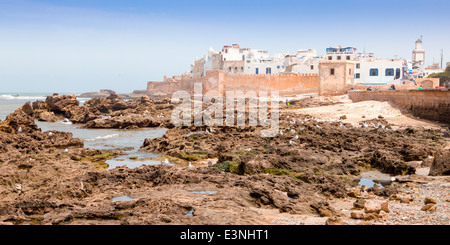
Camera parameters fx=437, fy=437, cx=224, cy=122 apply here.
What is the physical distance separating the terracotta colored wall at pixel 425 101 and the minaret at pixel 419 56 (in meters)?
40.9

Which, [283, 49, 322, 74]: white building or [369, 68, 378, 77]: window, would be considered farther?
[283, 49, 322, 74]: white building

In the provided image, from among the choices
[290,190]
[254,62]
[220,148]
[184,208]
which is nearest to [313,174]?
[290,190]

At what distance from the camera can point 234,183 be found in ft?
26.9

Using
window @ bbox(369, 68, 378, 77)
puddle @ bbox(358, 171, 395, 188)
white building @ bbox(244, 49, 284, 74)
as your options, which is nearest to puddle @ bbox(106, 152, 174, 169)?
puddle @ bbox(358, 171, 395, 188)

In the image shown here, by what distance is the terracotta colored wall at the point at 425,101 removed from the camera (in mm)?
18703

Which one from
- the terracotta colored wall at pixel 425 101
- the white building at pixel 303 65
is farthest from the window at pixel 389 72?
the terracotta colored wall at pixel 425 101

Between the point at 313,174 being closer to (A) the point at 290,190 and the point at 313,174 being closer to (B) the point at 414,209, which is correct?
(A) the point at 290,190

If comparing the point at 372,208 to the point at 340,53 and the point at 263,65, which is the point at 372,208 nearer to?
the point at 340,53

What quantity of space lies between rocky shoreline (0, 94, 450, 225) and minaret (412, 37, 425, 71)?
5230cm

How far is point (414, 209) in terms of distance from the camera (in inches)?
250

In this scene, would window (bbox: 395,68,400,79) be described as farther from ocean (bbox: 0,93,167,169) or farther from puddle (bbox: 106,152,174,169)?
puddle (bbox: 106,152,174,169)

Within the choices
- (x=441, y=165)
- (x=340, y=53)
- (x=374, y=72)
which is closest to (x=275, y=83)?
(x=374, y=72)

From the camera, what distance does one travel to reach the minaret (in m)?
62.3

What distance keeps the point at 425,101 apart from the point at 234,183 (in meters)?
15.5
